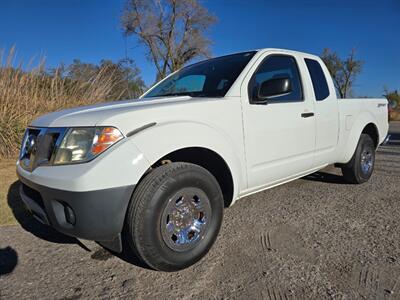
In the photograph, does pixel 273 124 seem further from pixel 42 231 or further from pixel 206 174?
pixel 42 231

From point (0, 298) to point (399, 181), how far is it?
17.4 ft

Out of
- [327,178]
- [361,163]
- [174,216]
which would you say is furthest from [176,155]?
[327,178]

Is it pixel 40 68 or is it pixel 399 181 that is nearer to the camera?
pixel 399 181

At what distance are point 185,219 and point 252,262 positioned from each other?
643 mm

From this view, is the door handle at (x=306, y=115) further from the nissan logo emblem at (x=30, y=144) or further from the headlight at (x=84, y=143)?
the nissan logo emblem at (x=30, y=144)

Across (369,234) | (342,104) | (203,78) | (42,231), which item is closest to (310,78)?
(342,104)

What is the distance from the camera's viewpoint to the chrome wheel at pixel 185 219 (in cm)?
220

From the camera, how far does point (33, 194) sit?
90.6 inches

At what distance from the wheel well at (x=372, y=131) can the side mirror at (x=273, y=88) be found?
2572mm

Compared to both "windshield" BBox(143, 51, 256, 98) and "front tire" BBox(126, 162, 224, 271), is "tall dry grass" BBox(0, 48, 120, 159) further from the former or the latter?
"front tire" BBox(126, 162, 224, 271)

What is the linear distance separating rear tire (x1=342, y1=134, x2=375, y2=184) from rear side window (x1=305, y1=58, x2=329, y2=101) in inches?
44.9

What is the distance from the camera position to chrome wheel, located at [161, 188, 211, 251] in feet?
7.21

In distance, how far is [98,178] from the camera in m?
1.85

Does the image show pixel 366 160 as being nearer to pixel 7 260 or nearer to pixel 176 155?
pixel 176 155
